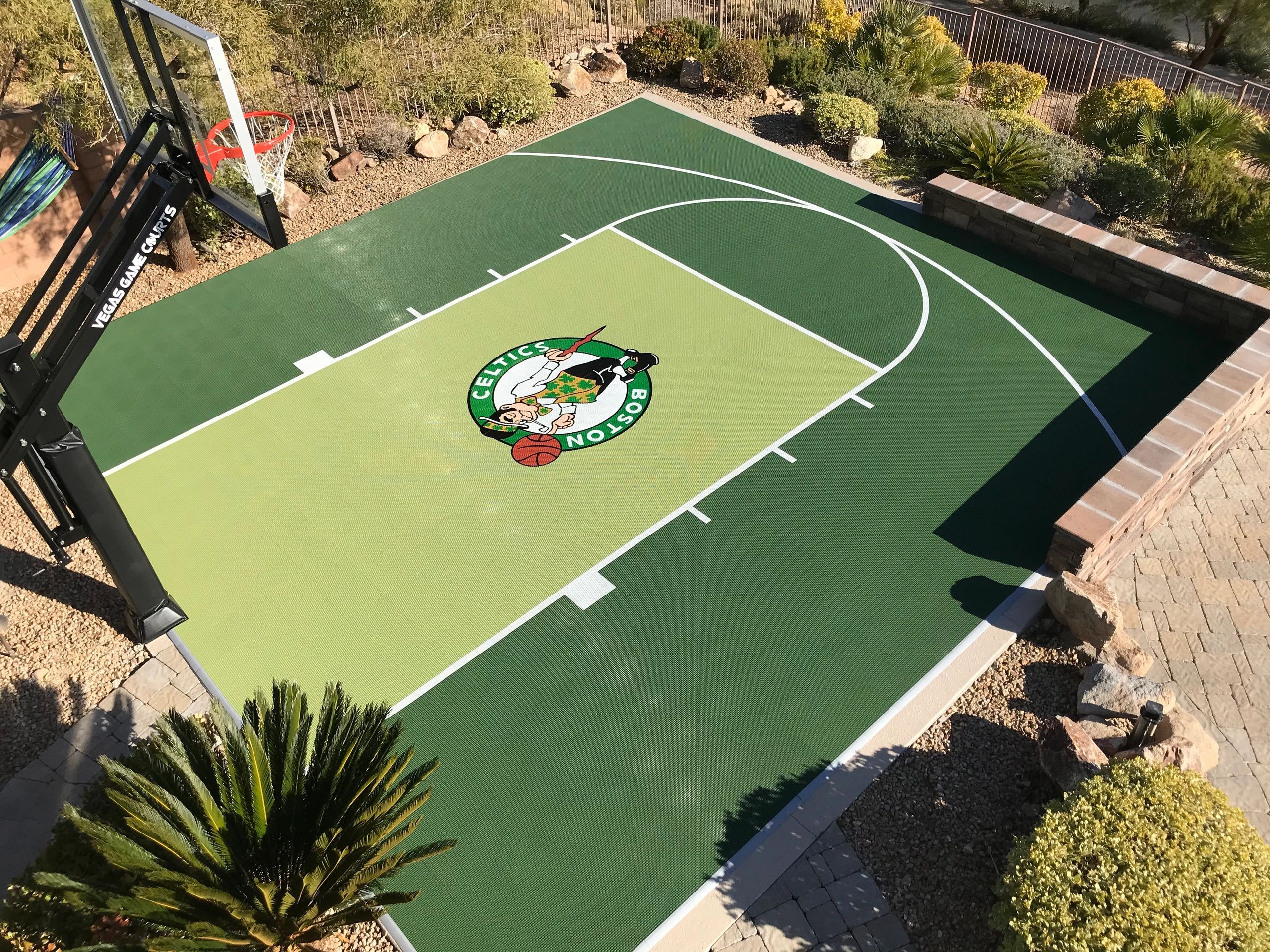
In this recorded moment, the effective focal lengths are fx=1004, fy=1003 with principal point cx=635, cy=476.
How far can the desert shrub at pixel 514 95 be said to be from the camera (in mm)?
23266

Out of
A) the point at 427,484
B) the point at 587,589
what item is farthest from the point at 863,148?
the point at 587,589

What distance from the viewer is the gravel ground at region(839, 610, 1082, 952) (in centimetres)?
1006

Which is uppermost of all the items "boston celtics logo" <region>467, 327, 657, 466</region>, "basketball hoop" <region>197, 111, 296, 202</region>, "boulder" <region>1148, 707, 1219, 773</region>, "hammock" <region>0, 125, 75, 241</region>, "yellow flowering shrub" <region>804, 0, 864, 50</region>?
"basketball hoop" <region>197, 111, 296, 202</region>

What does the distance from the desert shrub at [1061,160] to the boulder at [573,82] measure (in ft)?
34.2

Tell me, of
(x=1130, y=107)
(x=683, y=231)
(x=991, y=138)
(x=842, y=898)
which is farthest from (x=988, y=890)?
(x=1130, y=107)

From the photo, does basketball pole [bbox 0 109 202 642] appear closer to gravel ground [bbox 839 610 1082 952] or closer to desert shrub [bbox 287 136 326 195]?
gravel ground [bbox 839 610 1082 952]

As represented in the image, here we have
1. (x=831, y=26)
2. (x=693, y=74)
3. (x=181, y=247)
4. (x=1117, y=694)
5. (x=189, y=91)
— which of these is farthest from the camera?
(x=831, y=26)

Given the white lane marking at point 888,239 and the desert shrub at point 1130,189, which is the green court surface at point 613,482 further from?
the desert shrub at point 1130,189

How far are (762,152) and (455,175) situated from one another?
6836 mm

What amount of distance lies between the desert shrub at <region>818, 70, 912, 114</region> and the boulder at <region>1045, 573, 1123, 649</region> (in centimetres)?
1440

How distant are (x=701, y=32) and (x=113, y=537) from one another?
20.6 m

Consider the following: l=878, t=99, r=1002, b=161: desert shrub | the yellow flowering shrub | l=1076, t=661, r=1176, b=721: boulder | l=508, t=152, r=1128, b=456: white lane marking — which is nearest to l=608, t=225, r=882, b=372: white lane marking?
l=508, t=152, r=1128, b=456: white lane marking

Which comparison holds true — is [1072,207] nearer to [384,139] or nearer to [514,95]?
[514,95]

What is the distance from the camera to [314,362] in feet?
56.4
